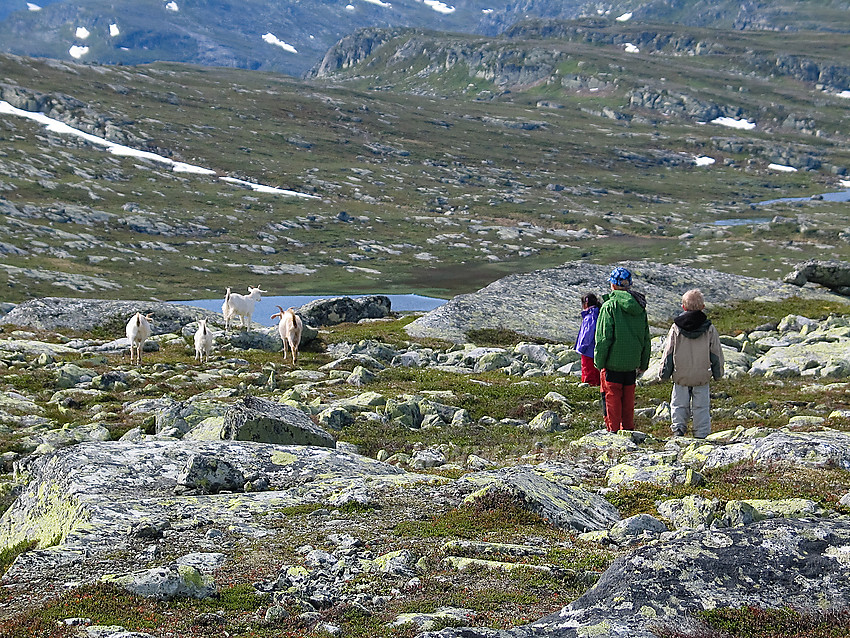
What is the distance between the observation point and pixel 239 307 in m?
45.2

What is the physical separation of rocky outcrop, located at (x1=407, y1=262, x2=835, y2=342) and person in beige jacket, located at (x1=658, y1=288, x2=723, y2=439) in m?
26.6

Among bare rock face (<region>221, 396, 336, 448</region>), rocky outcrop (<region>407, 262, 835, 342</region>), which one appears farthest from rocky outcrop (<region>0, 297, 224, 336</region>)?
bare rock face (<region>221, 396, 336, 448</region>)

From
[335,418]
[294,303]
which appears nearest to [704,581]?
[335,418]

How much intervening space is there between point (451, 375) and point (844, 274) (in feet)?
151

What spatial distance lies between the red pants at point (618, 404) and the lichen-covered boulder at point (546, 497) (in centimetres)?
615

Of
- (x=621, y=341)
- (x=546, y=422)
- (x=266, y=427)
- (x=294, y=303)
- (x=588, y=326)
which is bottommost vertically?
(x=294, y=303)

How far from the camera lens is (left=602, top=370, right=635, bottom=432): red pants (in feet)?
57.8

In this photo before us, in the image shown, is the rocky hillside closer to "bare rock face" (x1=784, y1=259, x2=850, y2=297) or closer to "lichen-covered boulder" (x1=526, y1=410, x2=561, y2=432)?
"lichen-covered boulder" (x1=526, y1=410, x2=561, y2=432)

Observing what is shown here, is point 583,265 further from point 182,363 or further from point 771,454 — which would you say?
point 771,454

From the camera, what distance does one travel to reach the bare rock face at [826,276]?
199 feet

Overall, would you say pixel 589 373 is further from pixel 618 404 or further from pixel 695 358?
pixel 695 358

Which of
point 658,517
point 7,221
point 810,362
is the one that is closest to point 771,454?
point 658,517

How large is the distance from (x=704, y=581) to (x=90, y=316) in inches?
1966

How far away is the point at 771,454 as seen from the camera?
13203 mm
